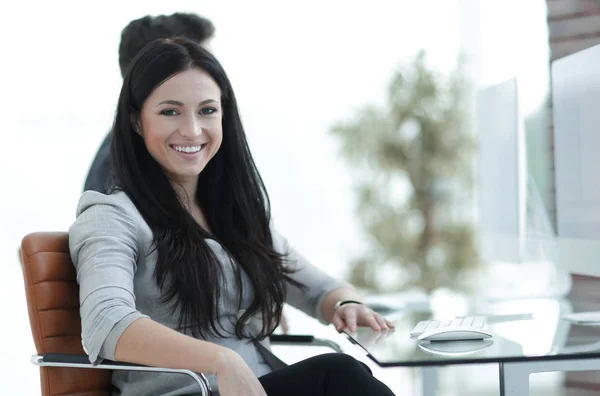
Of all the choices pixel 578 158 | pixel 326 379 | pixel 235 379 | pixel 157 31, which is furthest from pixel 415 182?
pixel 235 379

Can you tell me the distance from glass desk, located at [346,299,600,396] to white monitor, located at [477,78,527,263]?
43cm

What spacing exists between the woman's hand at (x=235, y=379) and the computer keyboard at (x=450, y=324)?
437mm

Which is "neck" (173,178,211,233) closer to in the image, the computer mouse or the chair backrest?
the chair backrest

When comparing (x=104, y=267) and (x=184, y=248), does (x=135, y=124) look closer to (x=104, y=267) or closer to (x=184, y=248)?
(x=184, y=248)

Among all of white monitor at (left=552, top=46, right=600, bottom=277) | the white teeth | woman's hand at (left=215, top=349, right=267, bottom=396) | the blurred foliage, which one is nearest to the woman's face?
the white teeth

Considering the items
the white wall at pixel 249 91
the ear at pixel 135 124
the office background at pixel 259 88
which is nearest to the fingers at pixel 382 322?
the ear at pixel 135 124

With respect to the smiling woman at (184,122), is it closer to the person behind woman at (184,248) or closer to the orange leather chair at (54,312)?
the person behind woman at (184,248)

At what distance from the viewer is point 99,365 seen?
1.56 meters

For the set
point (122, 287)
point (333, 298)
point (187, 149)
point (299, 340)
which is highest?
point (187, 149)

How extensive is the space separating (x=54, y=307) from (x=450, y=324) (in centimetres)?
85

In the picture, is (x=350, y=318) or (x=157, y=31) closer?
(x=350, y=318)

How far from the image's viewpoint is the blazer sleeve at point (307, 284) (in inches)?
82.7

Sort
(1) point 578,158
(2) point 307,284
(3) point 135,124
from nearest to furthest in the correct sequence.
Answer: (3) point 135,124, (2) point 307,284, (1) point 578,158

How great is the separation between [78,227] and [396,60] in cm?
463
